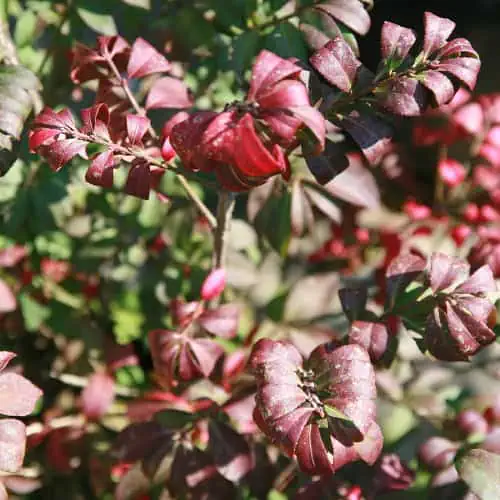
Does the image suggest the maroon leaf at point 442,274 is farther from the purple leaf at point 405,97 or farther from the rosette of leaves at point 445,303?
the purple leaf at point 405,97

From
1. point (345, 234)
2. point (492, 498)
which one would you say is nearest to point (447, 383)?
point (345, 234)

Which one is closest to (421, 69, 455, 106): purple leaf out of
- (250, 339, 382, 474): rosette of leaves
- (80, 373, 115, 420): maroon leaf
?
(250, 339, 382, 474): rosette of leaves

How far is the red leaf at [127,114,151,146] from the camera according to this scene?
34.9 inches

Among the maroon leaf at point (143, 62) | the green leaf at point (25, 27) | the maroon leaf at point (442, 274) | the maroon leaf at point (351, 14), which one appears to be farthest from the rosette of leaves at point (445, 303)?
the green leaf at point (25, 27)

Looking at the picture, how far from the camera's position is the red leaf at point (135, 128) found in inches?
34.9

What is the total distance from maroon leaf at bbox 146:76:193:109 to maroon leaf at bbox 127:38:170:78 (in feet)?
0.20

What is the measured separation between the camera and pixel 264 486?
125 centimetres

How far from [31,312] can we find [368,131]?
0.87 m

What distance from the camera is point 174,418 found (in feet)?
3.86

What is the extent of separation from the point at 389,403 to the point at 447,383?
24 centimetres

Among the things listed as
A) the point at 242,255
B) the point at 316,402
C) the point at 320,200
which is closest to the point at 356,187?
the point at 320,200

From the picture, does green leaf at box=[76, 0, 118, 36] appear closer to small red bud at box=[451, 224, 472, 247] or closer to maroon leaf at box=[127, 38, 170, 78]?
maroon leaf at box=[127, 38, 170, 78]

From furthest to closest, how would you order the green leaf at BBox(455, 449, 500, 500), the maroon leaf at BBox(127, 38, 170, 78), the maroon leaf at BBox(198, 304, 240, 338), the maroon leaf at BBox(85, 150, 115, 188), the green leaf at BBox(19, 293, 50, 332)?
the green leaf at BBox(19, 293, 50, 332) < the maroon leaf at BBox(198, 304, 240, 338) < the maroon leaf at BBox(127, 38, 170, 78) < the green leaf at BBox(455, 449, 500, 500) < the maroon leaf at BBox(85, 150, 115, 188)

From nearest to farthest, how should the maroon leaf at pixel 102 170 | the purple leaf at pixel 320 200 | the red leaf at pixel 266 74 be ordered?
the red leaf at pixel 266 74 → the maroon leaf at pixel 102 170 → the purple leaf at pixel 320 200
